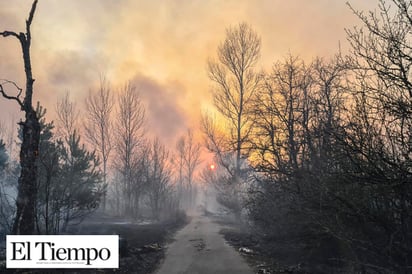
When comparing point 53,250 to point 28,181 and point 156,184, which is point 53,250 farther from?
point 156,184

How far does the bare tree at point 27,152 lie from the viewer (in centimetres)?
894

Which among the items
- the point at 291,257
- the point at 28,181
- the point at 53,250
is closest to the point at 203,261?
the point at 291,257

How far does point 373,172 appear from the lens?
18.5 ft

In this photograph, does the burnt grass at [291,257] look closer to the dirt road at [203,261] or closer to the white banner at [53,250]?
the dirt road at [203,261]

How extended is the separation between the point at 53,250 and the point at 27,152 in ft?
8.94

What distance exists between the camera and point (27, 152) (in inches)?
368

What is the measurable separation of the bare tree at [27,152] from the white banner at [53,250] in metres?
0.39

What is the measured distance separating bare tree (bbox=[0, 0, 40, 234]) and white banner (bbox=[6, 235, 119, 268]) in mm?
389

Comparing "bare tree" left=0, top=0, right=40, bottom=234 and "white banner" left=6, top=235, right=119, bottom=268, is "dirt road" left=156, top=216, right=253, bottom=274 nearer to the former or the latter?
"white banner" left=6, top=235, right=119, bottom=268

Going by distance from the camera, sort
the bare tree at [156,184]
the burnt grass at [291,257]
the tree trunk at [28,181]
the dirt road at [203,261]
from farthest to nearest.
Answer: the bare tree at [156,184], the dirt road at [203,261], the burnt grass at [291,257], the tree trunk at [28,181]

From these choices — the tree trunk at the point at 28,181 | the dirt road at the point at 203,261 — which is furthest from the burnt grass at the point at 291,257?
the tree trunk at the point at 28,181

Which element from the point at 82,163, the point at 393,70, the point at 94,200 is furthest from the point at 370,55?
the point at 82,163

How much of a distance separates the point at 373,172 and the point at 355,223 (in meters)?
2.10

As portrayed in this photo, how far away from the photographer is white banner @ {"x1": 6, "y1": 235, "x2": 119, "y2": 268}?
8359 millimetres
